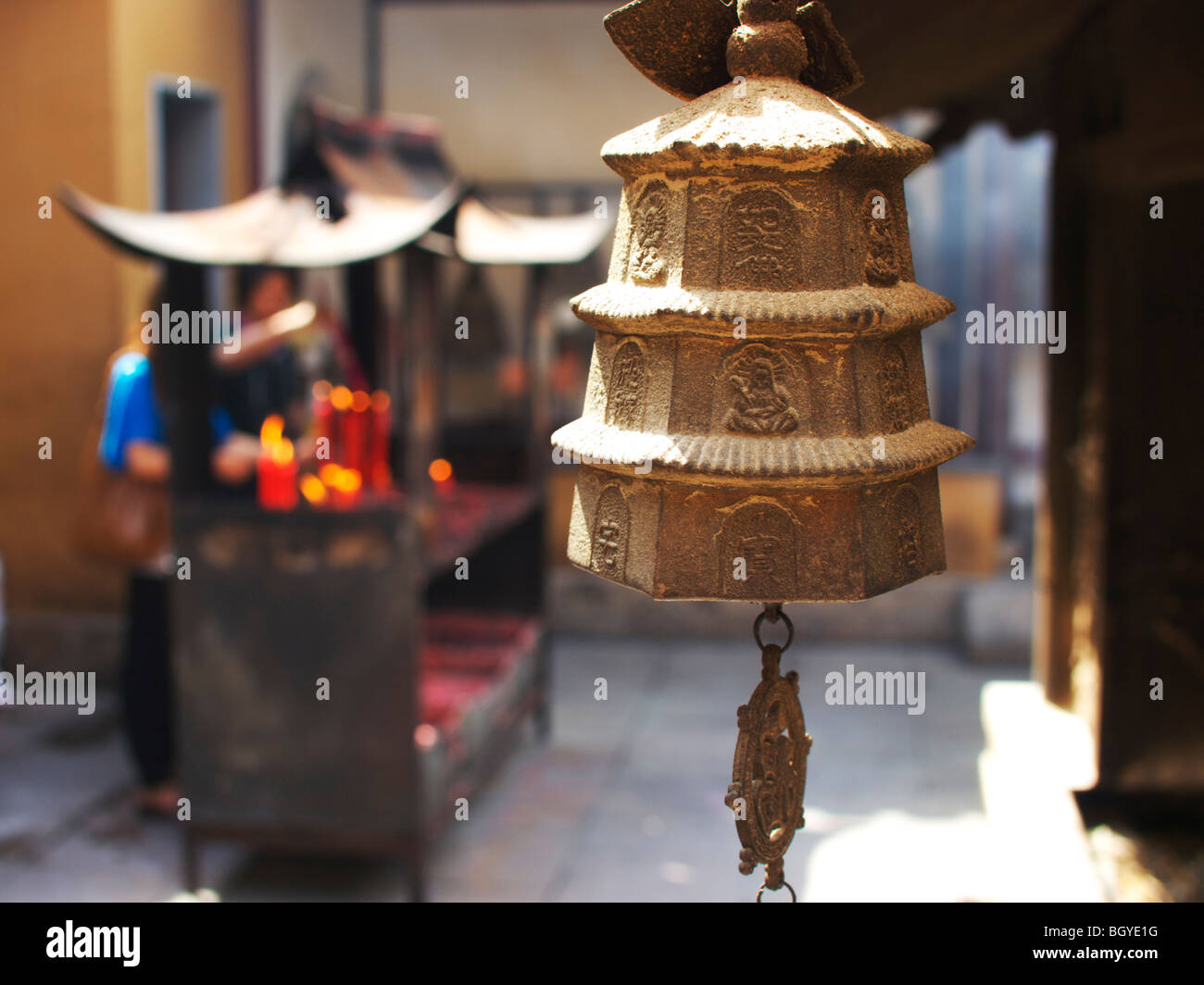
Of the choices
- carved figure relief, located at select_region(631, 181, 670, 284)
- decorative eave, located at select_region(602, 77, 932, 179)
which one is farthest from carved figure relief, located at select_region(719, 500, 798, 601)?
decorative eave, located at select_region(602, 77, 932, 179)

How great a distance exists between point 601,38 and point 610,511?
826cm

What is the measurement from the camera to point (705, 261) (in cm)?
174

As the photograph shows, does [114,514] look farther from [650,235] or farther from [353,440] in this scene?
[650,235]

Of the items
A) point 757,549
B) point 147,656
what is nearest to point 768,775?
point 757,549

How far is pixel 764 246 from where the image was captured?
1721 millimetres

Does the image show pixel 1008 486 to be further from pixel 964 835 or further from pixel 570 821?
pixel 570 821

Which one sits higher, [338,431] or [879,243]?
[879,243]

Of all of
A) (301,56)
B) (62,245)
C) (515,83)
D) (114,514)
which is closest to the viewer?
(114,514)

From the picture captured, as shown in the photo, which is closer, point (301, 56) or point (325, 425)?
point (325, 425)

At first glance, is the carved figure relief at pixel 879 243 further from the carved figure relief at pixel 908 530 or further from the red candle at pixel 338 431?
the red candle at pixel 338 431

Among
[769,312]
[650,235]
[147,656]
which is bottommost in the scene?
[147,656]

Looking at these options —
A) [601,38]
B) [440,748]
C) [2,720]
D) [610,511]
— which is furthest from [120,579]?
[610,511]

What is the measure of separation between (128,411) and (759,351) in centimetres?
438

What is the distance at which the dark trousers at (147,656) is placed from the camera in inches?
228
